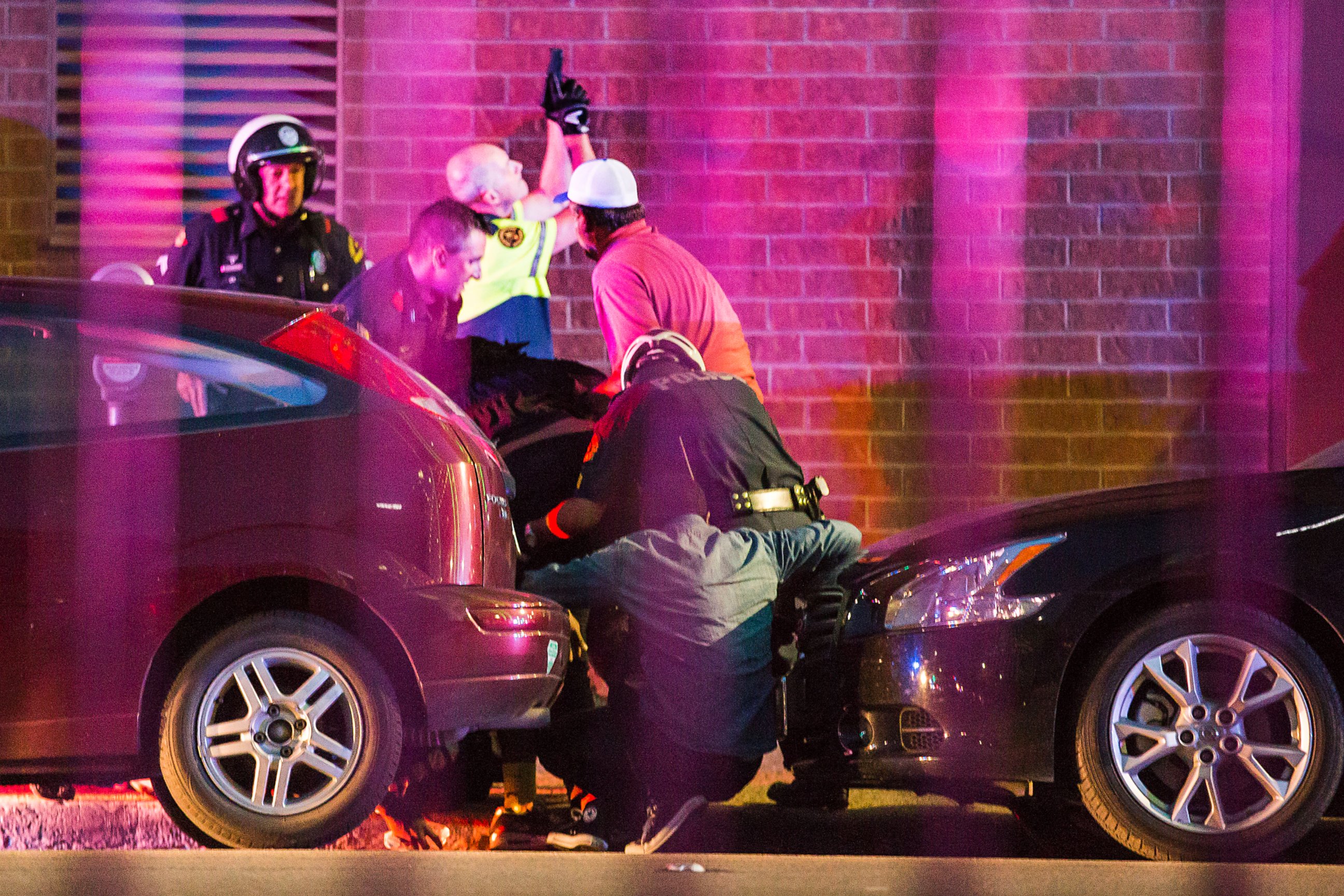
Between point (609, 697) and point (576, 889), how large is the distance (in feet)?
4.06

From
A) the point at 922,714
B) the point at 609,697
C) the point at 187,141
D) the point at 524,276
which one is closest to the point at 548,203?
the point at 524,276

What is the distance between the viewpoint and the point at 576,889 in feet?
14.3

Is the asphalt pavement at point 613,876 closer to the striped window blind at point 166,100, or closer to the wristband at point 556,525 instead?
the wristband at point 556,525

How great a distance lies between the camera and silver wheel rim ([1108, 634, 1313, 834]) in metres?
4.79

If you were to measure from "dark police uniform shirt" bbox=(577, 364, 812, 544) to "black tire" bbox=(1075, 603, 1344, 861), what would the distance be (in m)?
1.47

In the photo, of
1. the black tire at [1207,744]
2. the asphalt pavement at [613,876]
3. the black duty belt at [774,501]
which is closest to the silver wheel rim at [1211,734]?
the black tire at [1207,744]

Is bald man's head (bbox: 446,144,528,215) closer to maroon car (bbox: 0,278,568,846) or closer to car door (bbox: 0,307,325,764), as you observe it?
maroon car (bbox: 0,278,568,846)

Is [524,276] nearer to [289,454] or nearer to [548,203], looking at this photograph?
[548,203]

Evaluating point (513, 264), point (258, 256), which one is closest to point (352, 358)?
point (258, 256)

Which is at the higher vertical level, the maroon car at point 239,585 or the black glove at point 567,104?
the black glove at point 567,104

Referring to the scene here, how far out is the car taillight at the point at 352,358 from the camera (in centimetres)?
493

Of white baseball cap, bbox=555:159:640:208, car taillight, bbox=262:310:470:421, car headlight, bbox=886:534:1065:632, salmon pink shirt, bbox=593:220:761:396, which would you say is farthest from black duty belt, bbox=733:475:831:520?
white baseball cap, bbox=555:159:640:208

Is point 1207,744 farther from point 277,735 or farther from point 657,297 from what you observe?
point 657,297

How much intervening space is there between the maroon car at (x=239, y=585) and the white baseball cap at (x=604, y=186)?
3.47m
